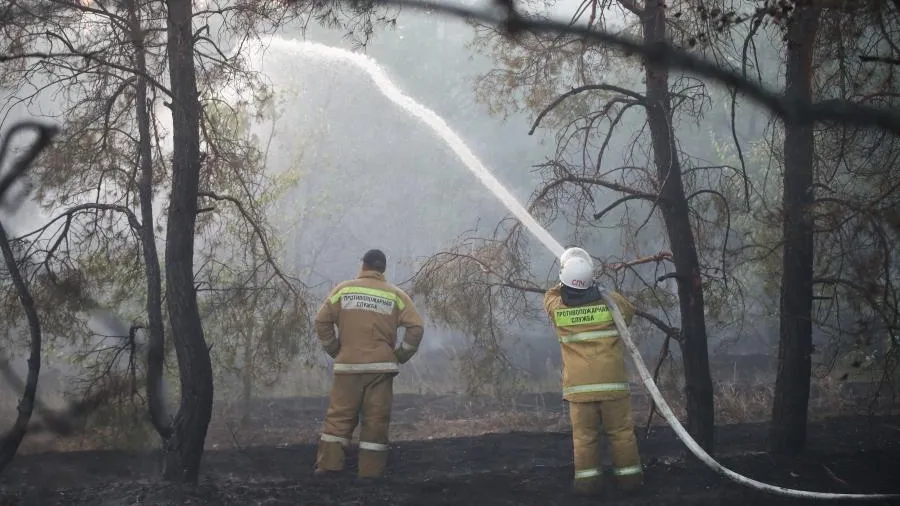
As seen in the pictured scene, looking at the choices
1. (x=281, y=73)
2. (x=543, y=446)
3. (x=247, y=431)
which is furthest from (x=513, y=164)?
(x=543, y=446)

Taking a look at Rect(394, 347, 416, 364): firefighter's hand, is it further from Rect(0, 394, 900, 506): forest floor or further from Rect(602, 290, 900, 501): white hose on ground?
Rect(602, 290, 900, 501): white hose on ground

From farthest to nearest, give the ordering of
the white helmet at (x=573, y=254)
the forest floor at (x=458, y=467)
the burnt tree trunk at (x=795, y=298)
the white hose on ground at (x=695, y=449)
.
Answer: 1. the burnt tree trunk at (x=795, y=298)
2. the white helmet at (x=573, y=254)
3. the forest floor at (x=458, y=467)
4. the white hose on ground at (x=695, y=449)

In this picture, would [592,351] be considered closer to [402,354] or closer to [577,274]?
[577,274]

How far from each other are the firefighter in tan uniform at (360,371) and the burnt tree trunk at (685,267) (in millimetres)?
2566

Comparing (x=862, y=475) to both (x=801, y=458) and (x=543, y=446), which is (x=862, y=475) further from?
(x=543, y=446)

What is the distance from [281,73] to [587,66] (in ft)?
44.0

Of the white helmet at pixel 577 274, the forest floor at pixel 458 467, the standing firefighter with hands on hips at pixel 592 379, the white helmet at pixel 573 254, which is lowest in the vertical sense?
the forest floor at pixel 458 467

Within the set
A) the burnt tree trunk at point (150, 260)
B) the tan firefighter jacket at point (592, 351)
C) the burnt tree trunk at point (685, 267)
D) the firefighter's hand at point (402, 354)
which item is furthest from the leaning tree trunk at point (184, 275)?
the burnt tree trunk at point (685, 267)

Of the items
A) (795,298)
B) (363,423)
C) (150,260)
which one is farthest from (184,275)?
(795,298)

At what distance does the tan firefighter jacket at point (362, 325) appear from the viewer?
8117mm

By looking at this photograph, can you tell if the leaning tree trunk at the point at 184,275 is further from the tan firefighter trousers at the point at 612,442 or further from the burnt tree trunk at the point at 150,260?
the tan firefighter trousers at the point at 612,442

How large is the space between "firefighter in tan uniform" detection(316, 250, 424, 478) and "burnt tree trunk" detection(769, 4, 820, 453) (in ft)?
11.8

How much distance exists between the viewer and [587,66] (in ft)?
26.9

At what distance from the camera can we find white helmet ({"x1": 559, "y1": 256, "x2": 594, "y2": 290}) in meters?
6.93
